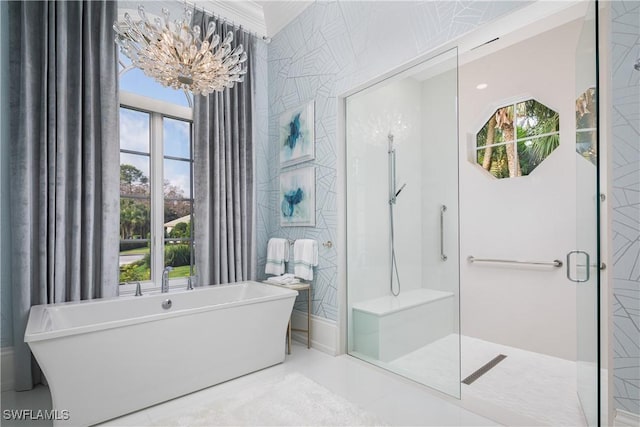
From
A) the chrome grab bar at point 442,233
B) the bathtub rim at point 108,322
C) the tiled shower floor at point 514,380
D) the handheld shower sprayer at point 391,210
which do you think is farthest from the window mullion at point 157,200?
the chrome grab bar at point 442,233

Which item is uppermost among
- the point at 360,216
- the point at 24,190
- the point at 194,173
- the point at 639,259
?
the point at 194,173

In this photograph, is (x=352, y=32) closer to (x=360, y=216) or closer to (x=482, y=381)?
(x=360, y=216)

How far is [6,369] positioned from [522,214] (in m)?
4.34

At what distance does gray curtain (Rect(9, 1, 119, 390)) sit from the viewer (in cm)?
229

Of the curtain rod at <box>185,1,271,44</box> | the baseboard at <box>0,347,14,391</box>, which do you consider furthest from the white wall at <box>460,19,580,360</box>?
the baseboard at <box>0,347,14,391</box>

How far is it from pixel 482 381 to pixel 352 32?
117 inches

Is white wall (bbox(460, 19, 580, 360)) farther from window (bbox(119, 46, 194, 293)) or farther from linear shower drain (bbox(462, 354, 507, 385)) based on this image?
window (bbox(119, 46, 194, 293))

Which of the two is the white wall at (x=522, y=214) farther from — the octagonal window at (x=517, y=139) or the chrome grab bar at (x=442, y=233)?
the chrome grab bar at (x=442, y=233)

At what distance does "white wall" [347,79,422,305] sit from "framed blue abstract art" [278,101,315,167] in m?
0.43

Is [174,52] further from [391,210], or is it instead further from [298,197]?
[391,210]

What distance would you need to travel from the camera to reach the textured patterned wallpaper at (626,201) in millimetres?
1603

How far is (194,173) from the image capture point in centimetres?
317

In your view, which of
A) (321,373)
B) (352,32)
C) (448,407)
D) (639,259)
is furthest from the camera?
(352,32)

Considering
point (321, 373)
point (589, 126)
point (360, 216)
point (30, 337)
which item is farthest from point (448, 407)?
point (30, 337)
